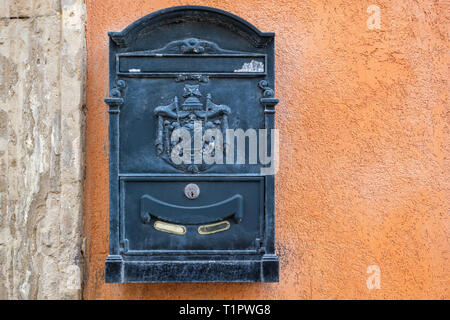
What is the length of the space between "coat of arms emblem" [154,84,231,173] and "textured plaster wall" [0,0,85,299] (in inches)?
20.4

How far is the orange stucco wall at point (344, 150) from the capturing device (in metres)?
2.27

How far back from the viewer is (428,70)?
2297 mm

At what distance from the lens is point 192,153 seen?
6.59 feet

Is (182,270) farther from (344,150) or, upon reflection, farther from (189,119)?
(344,150)

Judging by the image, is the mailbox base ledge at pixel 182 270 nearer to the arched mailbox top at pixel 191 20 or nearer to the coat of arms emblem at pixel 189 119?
the coat of arms emblem at pixel 189 119

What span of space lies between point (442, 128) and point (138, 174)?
1653 millimetres

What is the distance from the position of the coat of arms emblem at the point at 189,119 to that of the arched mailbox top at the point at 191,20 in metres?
0.32

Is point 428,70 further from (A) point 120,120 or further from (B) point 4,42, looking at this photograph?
(B) point 4,42

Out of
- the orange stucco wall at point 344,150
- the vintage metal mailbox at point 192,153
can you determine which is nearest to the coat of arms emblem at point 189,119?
the vintage metal mailbox at point 192,153

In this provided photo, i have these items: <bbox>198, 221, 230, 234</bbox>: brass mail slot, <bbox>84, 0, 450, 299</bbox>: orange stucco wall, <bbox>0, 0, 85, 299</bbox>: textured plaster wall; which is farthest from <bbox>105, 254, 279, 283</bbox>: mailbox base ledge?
<bbox>0, 0, 85, 299</bbox>: textured plaster wall

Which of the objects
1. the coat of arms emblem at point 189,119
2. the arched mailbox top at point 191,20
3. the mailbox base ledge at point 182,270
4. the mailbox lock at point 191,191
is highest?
the arched mailbox top at point 191,20

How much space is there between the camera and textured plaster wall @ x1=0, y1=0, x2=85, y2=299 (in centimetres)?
220

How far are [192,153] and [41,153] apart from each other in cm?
84

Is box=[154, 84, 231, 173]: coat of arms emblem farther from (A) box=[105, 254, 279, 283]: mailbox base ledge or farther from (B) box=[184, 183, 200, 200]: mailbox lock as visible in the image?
(A) box=[105, 254, 279, 283]: mailbox base ledge
